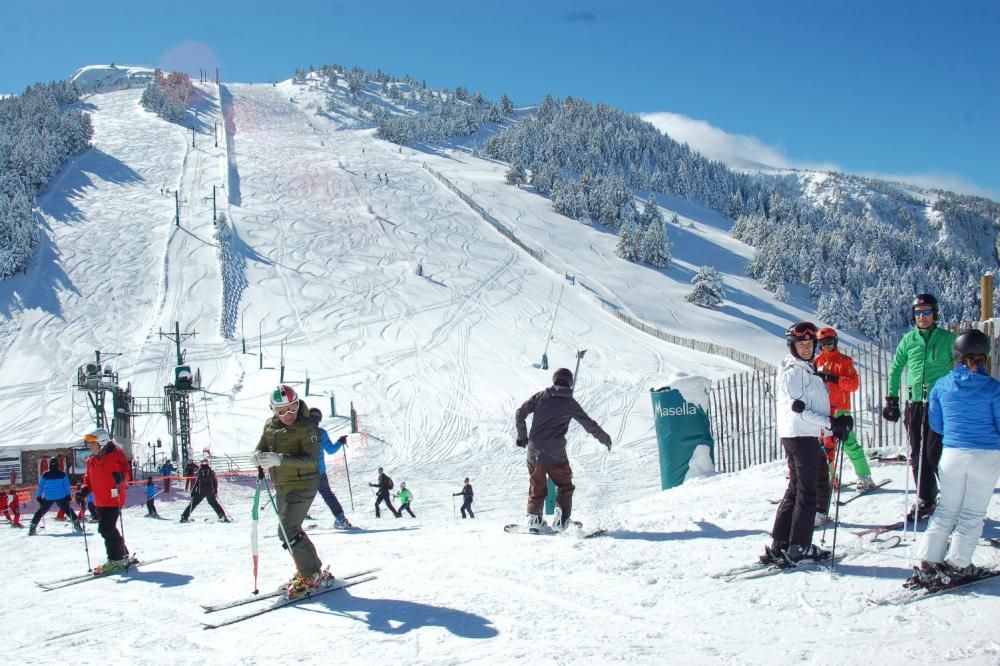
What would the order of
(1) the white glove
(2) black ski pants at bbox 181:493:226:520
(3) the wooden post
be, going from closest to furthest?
(1) the white glove < (3) the wooden post < (2) black ski pants at bbox 181:493:226:520

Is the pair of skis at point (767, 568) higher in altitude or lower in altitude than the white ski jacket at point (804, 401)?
lower

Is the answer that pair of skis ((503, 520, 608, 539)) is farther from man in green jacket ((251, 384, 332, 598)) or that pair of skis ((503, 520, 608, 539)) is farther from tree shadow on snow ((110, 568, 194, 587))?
tree shadow on snow ((110, 568, 194, 587))

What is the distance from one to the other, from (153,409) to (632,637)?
28072 mm

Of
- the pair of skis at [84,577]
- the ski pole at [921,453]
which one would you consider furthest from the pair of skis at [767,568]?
the pair of skis at [84,577]

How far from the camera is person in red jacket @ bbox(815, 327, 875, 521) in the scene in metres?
6.34

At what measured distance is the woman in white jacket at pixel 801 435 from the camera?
17.3ft

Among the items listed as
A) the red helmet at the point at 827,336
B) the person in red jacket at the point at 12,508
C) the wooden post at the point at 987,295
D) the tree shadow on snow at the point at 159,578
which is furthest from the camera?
the person in red jacket at the point at 12,508

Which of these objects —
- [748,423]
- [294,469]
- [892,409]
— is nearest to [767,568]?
[892,409]

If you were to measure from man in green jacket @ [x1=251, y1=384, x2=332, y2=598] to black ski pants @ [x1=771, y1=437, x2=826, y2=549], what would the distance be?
3400 mm

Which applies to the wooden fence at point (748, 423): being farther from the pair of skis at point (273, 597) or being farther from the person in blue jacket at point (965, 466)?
the pair of skis at point (273, 597)

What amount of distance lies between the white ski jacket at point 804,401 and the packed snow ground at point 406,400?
0.98 m

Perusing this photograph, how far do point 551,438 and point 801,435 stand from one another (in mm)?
2575

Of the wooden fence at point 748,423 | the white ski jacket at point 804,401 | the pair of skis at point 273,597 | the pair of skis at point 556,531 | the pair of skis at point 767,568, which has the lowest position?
the pair of skis at point 273,597

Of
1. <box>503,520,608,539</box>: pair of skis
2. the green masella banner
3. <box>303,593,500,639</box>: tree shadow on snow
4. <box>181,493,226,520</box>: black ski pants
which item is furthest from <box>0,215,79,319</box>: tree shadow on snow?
<box>303,593,500,639</box>: tree shadow on snow
